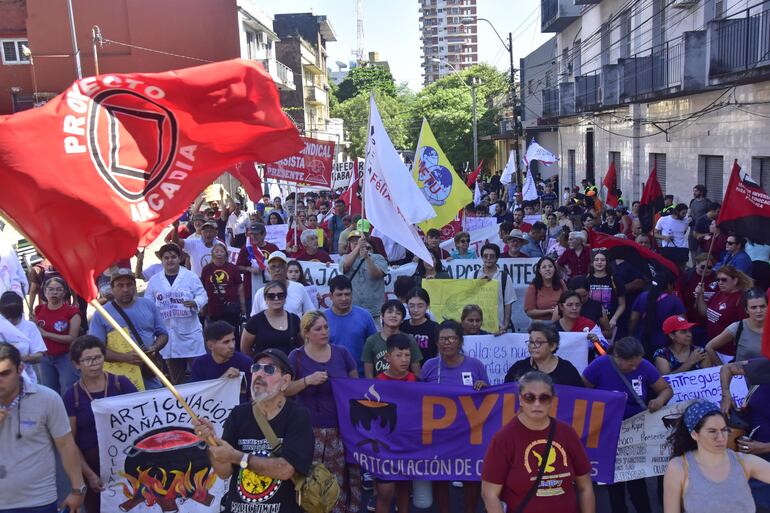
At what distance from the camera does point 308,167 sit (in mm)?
14688

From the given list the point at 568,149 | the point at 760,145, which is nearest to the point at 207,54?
the point at 568,149

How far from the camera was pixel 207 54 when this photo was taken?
3631cm

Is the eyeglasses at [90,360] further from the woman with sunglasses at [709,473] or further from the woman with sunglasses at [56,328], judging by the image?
the woman with sunglasses at [709,473]

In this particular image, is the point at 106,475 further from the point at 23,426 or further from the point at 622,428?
the point at 622,428

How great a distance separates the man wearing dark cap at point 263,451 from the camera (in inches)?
152

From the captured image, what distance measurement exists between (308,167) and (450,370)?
9.36 metres

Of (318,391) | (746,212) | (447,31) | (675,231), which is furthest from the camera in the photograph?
(447,31)

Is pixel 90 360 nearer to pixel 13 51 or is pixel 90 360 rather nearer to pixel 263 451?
pixel 263 451

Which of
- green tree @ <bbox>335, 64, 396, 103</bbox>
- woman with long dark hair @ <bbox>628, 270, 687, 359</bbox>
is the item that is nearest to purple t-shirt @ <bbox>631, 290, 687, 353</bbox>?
woman with long dark hair @ <bbox>628, 270, 687, 359</bbox>

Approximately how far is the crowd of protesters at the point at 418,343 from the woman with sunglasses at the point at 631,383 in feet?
0.03

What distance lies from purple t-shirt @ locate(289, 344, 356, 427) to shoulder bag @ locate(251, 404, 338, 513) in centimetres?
143

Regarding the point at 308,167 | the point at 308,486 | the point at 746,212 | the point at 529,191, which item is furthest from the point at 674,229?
the point at 308,486

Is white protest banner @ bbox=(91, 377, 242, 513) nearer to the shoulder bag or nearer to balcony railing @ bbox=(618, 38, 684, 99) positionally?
the shoulder bag

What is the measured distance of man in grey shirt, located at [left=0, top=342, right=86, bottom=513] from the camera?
4332 mm
